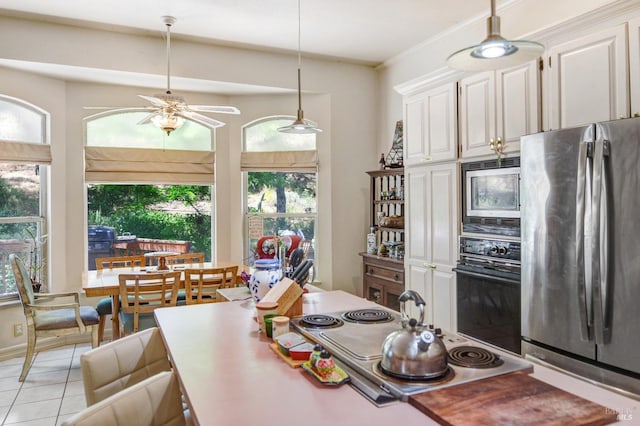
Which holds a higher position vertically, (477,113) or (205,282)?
(477,113)

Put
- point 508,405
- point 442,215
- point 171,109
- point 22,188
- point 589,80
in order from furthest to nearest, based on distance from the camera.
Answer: point 22,188, point 171,109, point 442,215, point 589,80, point 508,405

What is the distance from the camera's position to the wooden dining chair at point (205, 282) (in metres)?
3.69

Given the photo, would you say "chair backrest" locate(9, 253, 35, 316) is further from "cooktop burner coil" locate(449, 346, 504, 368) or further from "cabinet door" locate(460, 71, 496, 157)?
"cabinet door" locate(460, 71, 496, 157)

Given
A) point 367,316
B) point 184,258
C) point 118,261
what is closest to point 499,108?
point 367,316

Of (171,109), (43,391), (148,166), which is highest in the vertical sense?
(171,109)

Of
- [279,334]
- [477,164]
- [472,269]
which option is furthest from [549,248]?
[279,334]

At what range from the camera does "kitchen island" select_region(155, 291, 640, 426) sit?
1090 millimetres

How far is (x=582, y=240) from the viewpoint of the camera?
2146mm

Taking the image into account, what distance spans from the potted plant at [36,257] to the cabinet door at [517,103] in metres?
4.25

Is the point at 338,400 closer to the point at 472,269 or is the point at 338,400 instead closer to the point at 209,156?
the point at 472,269

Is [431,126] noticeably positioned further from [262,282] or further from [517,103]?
[262,282]

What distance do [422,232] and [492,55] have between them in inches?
83.9

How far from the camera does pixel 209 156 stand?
4895 millimetres

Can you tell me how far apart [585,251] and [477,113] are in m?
1.33
